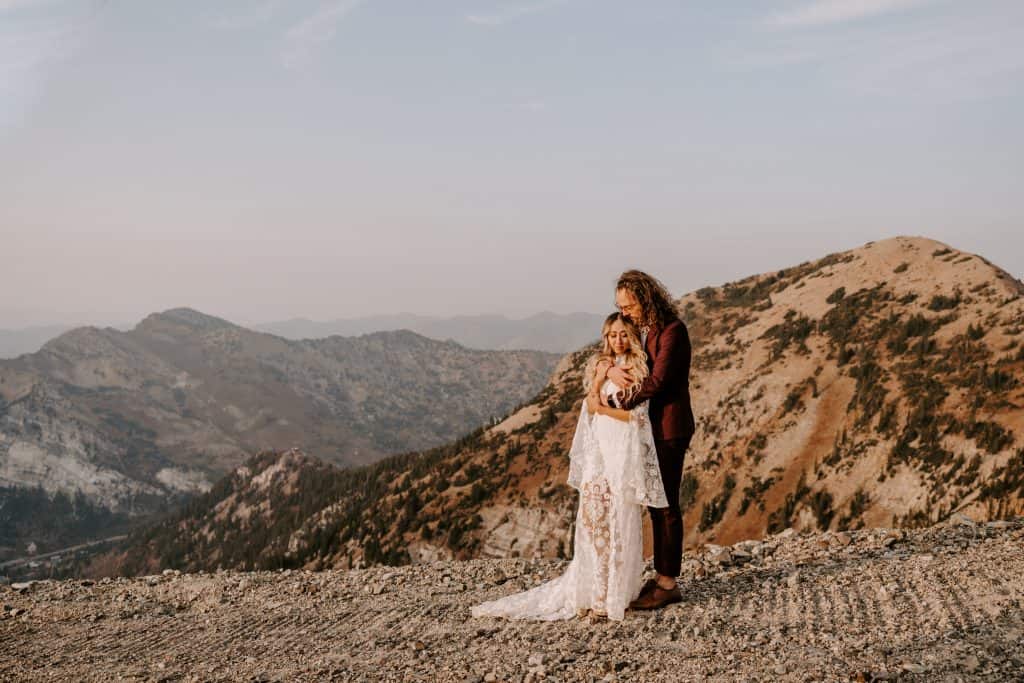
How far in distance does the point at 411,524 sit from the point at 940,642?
45198mm

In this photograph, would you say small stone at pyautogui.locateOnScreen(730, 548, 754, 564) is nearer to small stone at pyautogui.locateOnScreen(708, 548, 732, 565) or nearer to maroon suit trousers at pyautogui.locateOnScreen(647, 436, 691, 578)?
small stone at pyautogui.locateOnScreen(708, 548, 732, 565)

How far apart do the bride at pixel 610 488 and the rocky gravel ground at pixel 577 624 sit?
357 mm

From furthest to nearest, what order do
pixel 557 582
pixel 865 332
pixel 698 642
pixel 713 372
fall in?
pixel 713 372 → pixel 865 332 → pixel 557 582 → pixel 698 642

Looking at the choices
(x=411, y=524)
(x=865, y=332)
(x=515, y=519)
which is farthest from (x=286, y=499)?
(x=865, y=332)

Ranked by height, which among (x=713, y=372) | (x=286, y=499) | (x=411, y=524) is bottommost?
(x=286, y=499)

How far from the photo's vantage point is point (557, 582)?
336 inches

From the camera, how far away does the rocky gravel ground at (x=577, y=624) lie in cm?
654

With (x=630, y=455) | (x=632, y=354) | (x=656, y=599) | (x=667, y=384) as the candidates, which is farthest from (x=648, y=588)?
(x=632, y=354)

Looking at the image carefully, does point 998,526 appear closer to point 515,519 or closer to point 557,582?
point 557,582

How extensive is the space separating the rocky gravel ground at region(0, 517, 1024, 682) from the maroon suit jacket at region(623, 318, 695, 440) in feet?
7.11

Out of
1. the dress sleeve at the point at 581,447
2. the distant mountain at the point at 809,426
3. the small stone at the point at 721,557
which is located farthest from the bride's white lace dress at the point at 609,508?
the distant mountain at the point at 809,426

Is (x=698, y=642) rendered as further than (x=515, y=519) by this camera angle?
No

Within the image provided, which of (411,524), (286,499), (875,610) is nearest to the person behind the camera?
(875,610)

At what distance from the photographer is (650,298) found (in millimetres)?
7527
